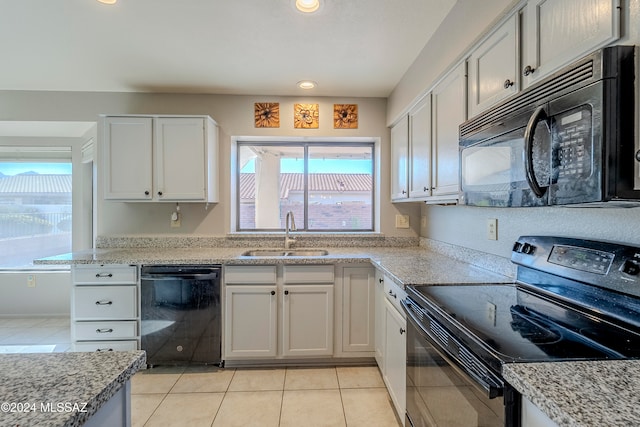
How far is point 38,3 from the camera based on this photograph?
1.65 meters

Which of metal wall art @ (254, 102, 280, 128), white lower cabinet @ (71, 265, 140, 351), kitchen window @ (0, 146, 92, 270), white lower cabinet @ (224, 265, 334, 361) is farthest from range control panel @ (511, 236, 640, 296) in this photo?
kitchen window @ (0, 146, 92, 270)

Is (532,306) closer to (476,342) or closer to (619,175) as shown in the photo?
(476,342)

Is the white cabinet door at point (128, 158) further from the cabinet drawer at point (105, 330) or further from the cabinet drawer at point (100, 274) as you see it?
the cabinet drawer at point (105, 330)

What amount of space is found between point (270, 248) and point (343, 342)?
107cm

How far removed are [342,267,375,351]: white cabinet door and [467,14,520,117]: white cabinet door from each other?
4.60ft

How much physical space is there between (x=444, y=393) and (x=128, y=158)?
9.23ft

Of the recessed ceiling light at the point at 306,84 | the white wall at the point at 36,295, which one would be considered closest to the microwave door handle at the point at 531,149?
the recessed ceiling light at the point at 306,84

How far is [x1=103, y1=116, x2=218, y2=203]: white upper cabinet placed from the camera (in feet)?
8.39

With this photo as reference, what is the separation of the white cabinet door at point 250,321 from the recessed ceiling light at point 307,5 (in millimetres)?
1837

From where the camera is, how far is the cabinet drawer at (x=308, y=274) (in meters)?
2.31

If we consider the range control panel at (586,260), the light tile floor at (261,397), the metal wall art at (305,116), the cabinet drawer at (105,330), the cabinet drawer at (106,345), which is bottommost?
the light tile floor at (261,397)

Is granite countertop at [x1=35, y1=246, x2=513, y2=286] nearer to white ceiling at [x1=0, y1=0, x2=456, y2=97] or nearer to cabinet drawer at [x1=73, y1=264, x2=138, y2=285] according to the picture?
cabinet drawer at [x1=73, y1=264, x2=138, y2=285]

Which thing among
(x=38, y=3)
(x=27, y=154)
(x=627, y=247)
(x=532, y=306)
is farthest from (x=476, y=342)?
(x=27, y=154)

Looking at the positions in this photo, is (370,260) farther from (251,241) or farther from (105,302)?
(105,302)
